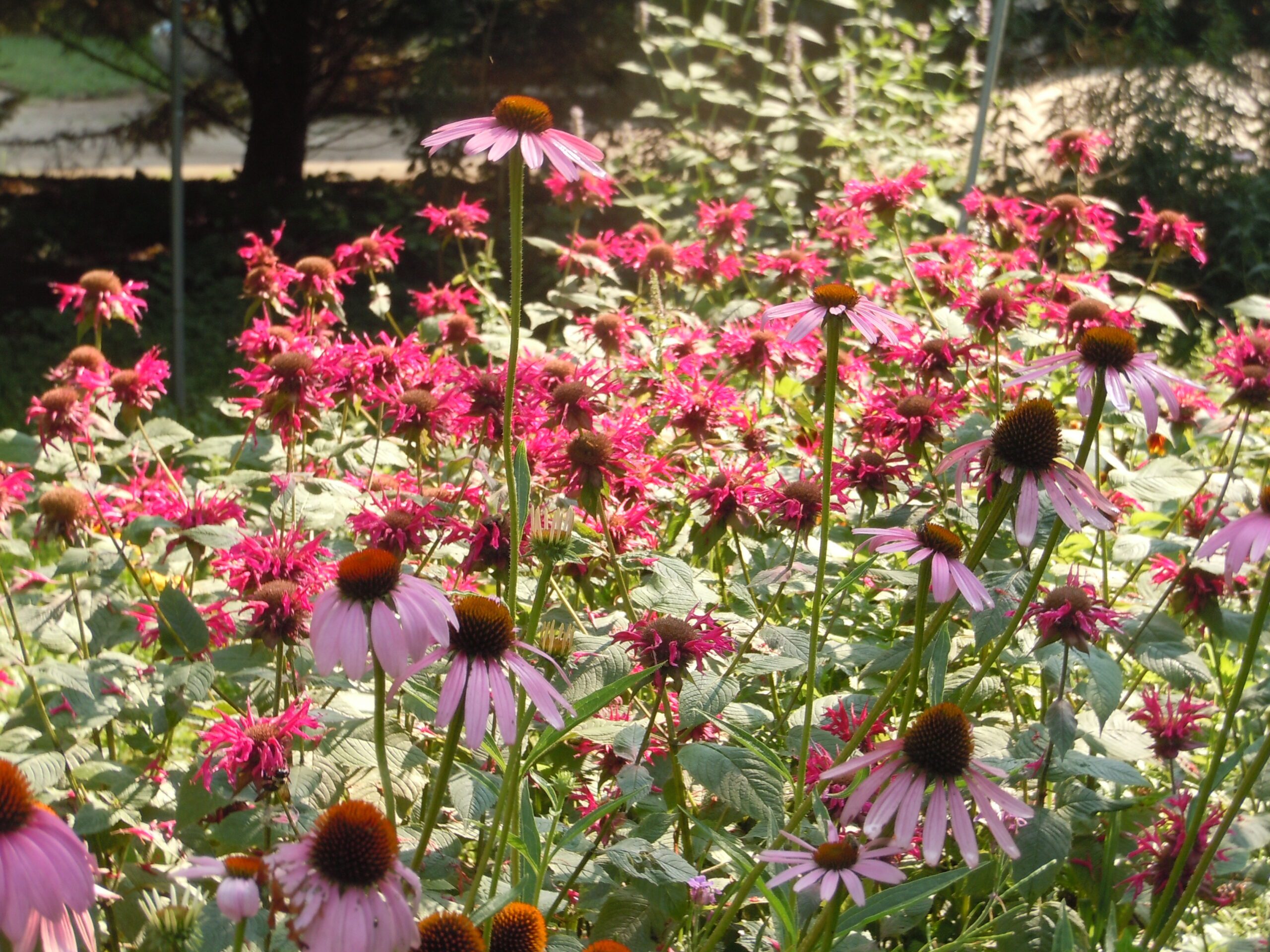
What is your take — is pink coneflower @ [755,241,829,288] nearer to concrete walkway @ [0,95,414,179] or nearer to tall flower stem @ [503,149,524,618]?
tall flower stem @ [503,149,524,618]

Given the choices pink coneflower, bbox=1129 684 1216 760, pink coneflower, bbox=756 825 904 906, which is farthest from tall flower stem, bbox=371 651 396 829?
pink coneflower, bbox=1129 684 1216 760

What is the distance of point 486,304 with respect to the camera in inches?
100.0

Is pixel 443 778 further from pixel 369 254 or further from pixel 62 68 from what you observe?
pixel 62 68

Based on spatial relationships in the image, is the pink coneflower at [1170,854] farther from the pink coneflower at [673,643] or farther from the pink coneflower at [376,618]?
the pink coneflower at [376,618]

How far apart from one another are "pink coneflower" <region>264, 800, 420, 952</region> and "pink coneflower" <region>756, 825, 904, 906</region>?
0.26m

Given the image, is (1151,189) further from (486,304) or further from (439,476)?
(439,476)

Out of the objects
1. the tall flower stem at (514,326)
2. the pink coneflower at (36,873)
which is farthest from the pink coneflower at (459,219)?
the pink coneflower at (36,873)

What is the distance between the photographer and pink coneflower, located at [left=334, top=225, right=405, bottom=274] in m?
1.98

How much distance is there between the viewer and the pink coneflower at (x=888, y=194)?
199 cm

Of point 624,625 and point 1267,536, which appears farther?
point 624,625

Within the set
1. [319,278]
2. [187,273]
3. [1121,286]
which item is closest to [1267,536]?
[319,278]

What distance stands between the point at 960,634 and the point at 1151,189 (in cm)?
420

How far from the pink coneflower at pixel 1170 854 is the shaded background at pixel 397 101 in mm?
3925

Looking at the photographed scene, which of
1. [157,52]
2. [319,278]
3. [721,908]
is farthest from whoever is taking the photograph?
[157,52]
